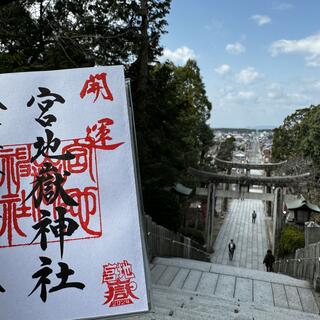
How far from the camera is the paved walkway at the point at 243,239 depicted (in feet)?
57.8

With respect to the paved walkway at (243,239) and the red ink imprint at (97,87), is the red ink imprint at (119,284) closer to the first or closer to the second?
the red ink imprint at (97,87)

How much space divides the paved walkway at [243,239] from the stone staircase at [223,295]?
10.1 meters

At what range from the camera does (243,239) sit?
22.0 meters

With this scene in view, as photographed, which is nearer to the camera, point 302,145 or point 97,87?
point 97,87

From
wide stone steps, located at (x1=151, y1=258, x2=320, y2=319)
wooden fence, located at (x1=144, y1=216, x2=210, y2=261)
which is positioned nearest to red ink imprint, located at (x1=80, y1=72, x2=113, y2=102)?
wooden fence, located at (x1=144, y1=216, x2=210, y2=261)

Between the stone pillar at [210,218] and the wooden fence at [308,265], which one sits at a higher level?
the wooden fence at [308,265]

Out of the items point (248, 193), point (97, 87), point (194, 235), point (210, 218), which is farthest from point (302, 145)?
point (97, 87)

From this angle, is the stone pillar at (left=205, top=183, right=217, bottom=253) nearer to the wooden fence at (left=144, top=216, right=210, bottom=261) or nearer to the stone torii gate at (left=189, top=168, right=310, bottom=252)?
the stone torii gate at (left=189, top=168, right=310, bottom=252)

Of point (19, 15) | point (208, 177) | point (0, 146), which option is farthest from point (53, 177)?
point (208, 177)

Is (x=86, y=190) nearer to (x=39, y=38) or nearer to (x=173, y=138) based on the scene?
(x=39, y=38)

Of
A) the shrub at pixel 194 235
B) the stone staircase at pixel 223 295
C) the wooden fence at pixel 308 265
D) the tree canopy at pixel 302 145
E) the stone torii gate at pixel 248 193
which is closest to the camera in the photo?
the stone staircase at pixel 223 295

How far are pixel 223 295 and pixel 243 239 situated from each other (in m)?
16.6

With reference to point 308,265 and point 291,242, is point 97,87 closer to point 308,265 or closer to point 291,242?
point 308,265

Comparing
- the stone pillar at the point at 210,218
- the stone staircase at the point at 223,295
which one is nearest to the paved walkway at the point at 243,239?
the stone pillar at the point at 210,218
